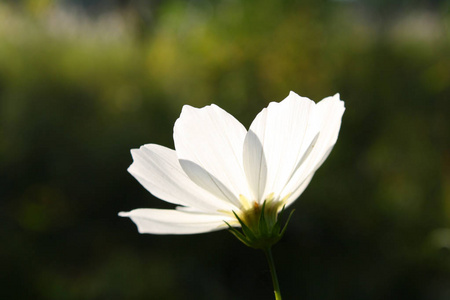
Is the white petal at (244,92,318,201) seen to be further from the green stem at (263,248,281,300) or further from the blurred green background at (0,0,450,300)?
the blurred green background at (0,0,450,300)

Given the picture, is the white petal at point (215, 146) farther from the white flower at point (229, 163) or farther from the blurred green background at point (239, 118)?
the blurred green background at point (239, 118)

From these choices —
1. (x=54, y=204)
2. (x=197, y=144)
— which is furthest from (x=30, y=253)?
(x=197, y=144)

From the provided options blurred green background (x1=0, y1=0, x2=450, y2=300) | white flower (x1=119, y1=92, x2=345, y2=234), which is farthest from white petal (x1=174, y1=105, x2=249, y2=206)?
blurred green background (x1=0, y1=0, x2=450, y2=300)

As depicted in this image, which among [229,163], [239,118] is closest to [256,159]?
[229,163]

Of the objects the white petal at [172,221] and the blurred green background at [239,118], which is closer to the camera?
the white petal at [172,221]

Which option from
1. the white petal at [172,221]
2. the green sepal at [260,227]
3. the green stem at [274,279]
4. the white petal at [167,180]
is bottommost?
the green stem at [274,279]

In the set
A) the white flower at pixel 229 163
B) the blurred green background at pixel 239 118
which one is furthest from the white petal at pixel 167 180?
the blurred green background at pixel 239 118
